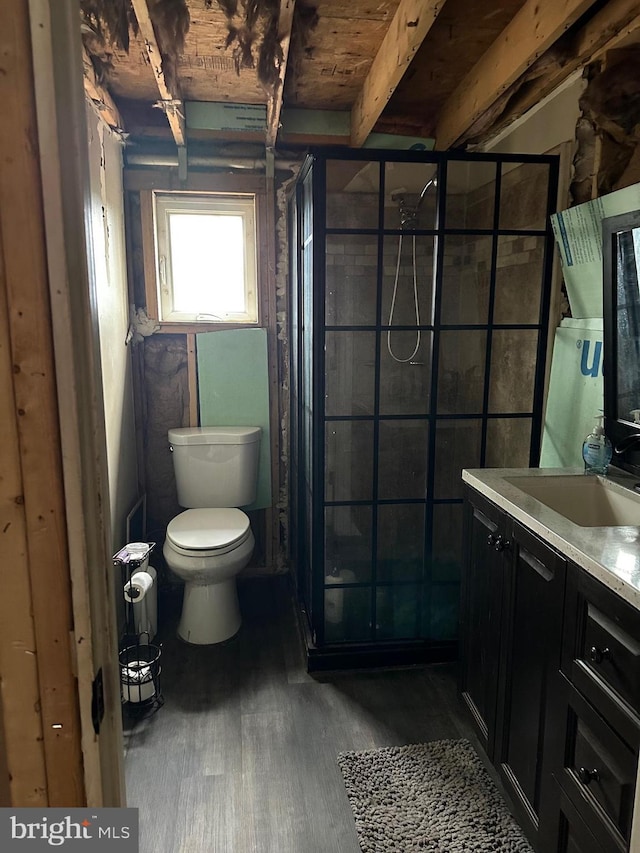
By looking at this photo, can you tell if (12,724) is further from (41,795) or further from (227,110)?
(227,110)

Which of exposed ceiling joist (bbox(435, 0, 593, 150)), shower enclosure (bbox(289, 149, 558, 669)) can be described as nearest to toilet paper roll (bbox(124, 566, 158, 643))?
shower enclosure (bbox(289, 149, 558, 669))

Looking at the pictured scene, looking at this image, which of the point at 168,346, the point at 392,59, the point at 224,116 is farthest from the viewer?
the point at 168,346

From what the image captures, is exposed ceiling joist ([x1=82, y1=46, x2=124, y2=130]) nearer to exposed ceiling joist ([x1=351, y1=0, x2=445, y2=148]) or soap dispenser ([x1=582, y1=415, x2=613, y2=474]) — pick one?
exposed ceiling joist ([x1=351, y1=0, x2=445, y2=148])

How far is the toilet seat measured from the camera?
7.93ft

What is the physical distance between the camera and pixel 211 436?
2.80 metres

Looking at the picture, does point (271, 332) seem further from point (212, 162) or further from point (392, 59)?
point (392, 59)

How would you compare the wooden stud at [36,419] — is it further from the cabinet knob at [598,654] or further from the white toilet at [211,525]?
the white toilet at [211,525]

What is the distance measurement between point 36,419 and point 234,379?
7.54 ft

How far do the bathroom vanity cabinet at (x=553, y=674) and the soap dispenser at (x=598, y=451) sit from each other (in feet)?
0.97

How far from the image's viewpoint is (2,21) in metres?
0.64

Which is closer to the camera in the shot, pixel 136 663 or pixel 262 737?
pixel 262 737

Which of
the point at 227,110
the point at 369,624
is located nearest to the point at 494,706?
the point at 369,624

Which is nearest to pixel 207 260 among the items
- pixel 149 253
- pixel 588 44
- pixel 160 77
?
pixel 149 253

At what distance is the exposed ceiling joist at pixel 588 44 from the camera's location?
5.20ft
